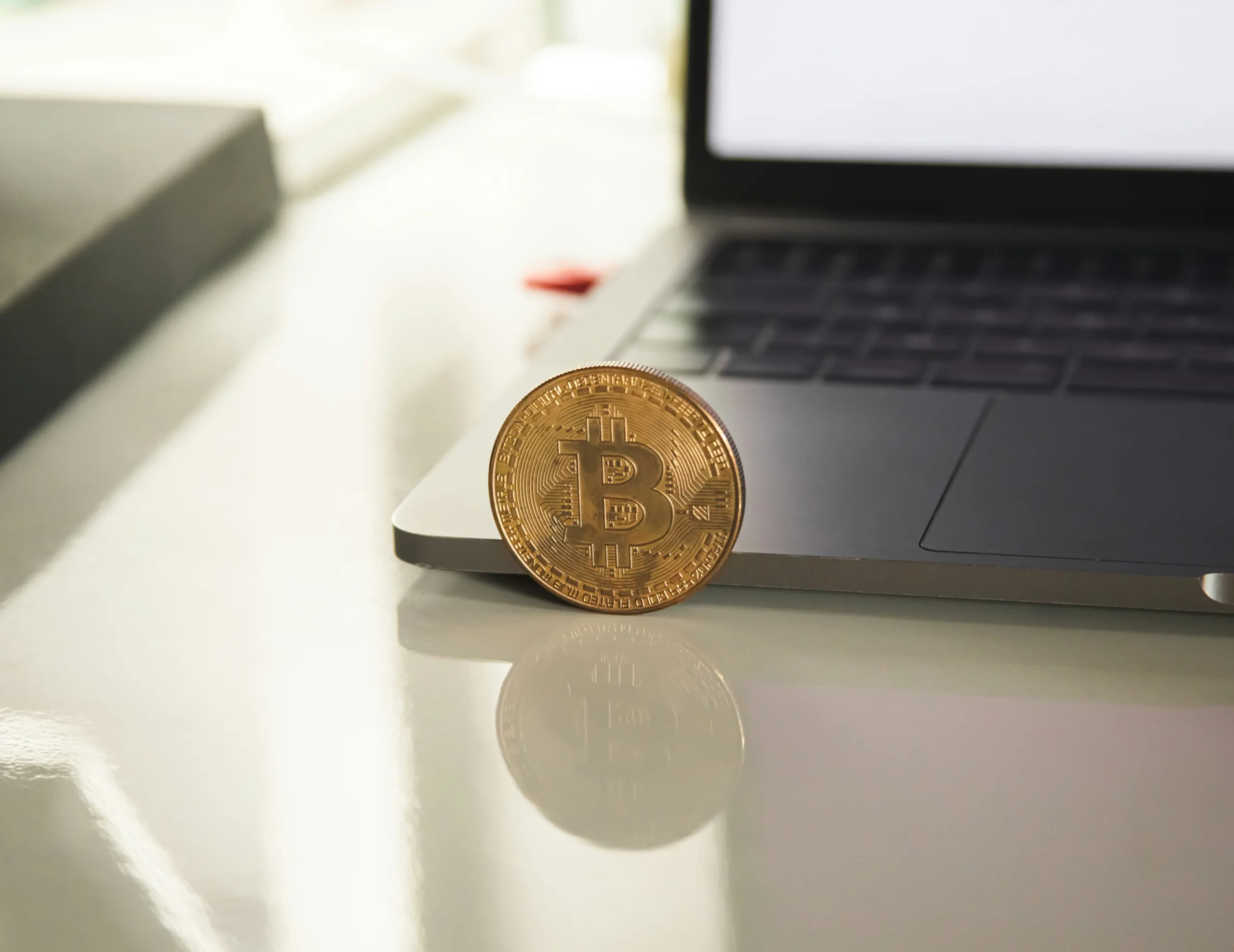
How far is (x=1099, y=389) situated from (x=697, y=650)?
20 cm

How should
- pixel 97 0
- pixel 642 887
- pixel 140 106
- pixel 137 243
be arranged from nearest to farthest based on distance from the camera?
pixel 642 887 < pixel 137 243 < pixel 140 106 < pixel 97 0

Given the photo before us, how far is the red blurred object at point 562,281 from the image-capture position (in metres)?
0.75

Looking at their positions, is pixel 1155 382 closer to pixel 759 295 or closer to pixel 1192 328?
pixel 1192 328

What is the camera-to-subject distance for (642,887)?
1.04 ft

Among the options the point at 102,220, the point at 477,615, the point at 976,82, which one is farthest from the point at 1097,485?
the point at 102,220

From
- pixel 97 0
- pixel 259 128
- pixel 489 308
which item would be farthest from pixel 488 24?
pixel 489 308

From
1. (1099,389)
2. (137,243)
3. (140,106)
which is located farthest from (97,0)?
(1099,389)

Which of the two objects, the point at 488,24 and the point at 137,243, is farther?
the point at 488,24

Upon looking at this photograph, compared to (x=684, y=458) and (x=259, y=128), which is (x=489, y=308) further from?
(x=684, y=458)

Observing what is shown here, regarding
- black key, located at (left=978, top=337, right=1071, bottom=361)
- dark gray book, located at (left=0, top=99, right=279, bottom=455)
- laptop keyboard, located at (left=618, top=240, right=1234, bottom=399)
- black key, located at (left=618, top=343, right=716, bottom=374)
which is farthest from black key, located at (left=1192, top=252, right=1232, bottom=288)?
dark gray book, located at (left=0, top=99, right=279, bottom=455)

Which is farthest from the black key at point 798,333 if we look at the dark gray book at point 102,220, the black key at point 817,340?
the dark gray book at point 102,220

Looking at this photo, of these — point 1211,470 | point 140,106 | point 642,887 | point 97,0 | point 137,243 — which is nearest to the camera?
point 642,887

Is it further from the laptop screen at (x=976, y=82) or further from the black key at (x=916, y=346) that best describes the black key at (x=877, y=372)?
the laptop screen at (x=976, y=82)

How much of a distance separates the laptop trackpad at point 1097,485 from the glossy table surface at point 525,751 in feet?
0.09
